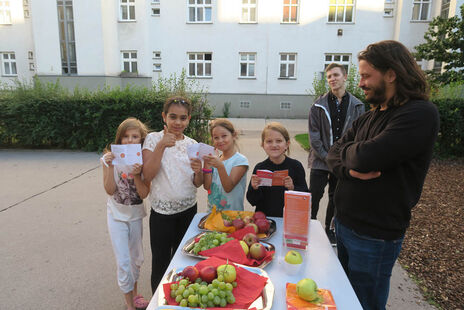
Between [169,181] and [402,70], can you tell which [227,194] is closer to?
[169,181]

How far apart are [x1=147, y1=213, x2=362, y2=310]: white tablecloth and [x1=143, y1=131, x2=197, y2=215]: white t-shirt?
36 centimetres

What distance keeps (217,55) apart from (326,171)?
15721 mm

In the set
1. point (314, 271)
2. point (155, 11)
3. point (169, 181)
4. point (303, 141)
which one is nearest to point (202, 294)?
point (314, 271)

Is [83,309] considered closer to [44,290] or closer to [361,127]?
[44,290]

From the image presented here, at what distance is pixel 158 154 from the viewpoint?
2203 millimetres

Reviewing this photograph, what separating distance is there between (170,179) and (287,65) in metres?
17.0

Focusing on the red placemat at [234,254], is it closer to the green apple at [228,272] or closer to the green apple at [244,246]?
the green apple at [244,246]

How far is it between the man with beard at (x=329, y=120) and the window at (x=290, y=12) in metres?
15.6

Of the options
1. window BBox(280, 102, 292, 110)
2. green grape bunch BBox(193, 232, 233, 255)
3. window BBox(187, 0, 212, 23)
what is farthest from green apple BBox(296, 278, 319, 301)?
window BBox(187, 0, 212, 23)

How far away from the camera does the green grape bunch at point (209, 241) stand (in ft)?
5.61

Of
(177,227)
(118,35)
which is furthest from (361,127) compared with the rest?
(118,35)

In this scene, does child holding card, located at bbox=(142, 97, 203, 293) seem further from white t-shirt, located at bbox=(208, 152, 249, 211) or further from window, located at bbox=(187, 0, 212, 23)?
window, located at bbox=(187, 0, 212, 23)

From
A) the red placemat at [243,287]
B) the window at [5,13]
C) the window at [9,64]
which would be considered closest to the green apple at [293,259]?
the red placemat at [243,287]

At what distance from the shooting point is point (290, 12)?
17297 millimetres
